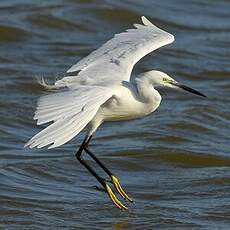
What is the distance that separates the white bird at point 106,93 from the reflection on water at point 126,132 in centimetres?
44

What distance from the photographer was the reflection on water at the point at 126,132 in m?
8.34

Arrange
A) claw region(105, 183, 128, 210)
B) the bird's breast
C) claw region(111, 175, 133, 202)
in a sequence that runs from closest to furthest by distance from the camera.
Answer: the bird's breast, claw region(105, 183, 128, 210), claw region(111, 175, 133, 202)

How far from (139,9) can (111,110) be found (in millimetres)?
8402

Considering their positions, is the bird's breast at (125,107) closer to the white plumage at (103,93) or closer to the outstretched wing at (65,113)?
the white plumage at (103,93)

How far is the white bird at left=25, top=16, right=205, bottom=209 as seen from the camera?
21.7ft

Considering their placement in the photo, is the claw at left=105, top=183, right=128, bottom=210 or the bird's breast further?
the claw at left=105, top=183, right=128, bottom=210

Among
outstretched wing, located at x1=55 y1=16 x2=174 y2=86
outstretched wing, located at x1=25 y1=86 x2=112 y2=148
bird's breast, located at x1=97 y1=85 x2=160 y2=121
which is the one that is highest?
outstretched wing, located at x1=25 y1=86 x2=112 y2=148

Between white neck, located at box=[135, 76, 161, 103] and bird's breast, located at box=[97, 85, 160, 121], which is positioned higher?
white neck, located at box=[135, 76, 161, 103]

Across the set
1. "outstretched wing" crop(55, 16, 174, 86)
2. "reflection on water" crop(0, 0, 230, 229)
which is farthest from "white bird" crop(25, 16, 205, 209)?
"reflection on water" crop(0, 0, 230, 229)

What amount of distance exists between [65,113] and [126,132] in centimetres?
433

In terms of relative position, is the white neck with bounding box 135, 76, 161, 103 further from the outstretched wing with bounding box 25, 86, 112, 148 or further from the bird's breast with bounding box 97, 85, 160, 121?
the outstretched wing with bounding box 25, 86, 112, 148

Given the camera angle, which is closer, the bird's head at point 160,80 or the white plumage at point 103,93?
the white plumage at point 103,93

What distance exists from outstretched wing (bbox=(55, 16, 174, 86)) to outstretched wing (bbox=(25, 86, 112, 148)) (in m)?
0.93

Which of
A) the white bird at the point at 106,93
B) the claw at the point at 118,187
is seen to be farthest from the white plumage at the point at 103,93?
the claw at the point at 118,187
